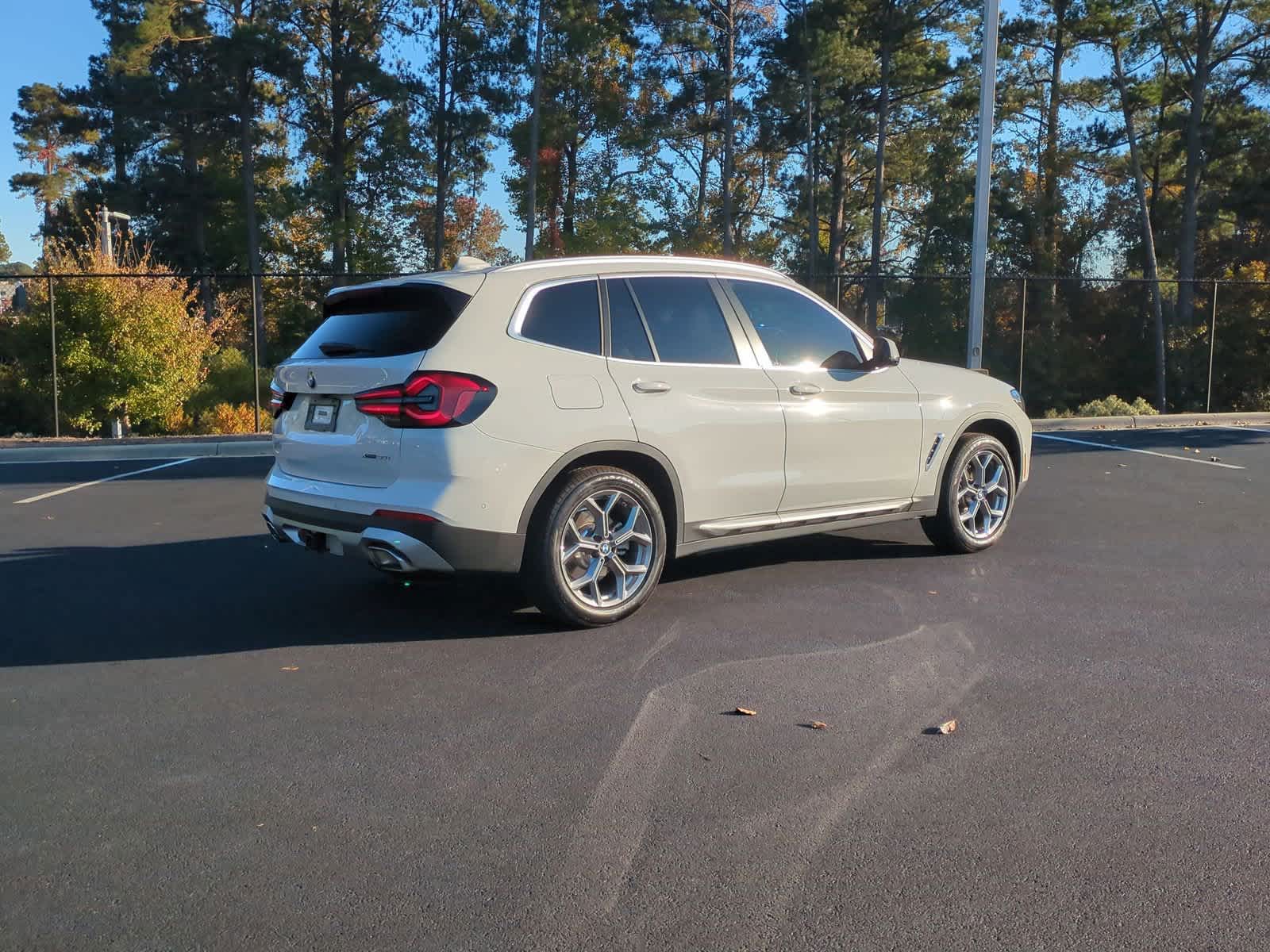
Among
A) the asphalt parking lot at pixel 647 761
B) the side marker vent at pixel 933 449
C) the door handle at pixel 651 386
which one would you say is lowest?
the asphalt parking lot at pixel 647 761

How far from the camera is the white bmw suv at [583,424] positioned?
523 centimetres

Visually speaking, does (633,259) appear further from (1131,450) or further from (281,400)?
(1131,450)

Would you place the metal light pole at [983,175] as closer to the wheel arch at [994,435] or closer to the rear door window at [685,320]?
the wheel arch at [994,435]

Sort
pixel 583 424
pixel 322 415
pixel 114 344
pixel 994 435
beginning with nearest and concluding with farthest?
pixel 583 424, pixel 322 415, pixel 994 435, pixel 114 344

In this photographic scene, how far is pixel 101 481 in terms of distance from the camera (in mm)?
11938

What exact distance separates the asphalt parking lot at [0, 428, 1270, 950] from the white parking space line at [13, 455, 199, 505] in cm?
392

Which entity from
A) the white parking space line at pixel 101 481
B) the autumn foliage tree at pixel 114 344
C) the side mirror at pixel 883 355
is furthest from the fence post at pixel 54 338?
the side mirror at pixel 883 355

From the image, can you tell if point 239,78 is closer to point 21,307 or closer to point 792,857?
point 21,307

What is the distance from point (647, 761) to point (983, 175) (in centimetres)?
1538

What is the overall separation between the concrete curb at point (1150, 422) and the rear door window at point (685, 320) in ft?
43.0

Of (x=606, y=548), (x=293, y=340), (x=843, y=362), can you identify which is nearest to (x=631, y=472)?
(x=606, y=548)

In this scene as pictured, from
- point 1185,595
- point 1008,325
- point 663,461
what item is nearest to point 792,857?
point 663,461

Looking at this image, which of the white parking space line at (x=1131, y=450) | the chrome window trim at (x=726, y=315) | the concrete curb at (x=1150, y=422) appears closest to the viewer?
the chrome window trim at (x=726, y=315)

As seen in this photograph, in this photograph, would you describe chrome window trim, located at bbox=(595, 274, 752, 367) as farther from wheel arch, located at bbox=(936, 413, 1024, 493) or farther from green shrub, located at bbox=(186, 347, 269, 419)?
green shrub, located at bbox=(186, 347, 269, 419)
